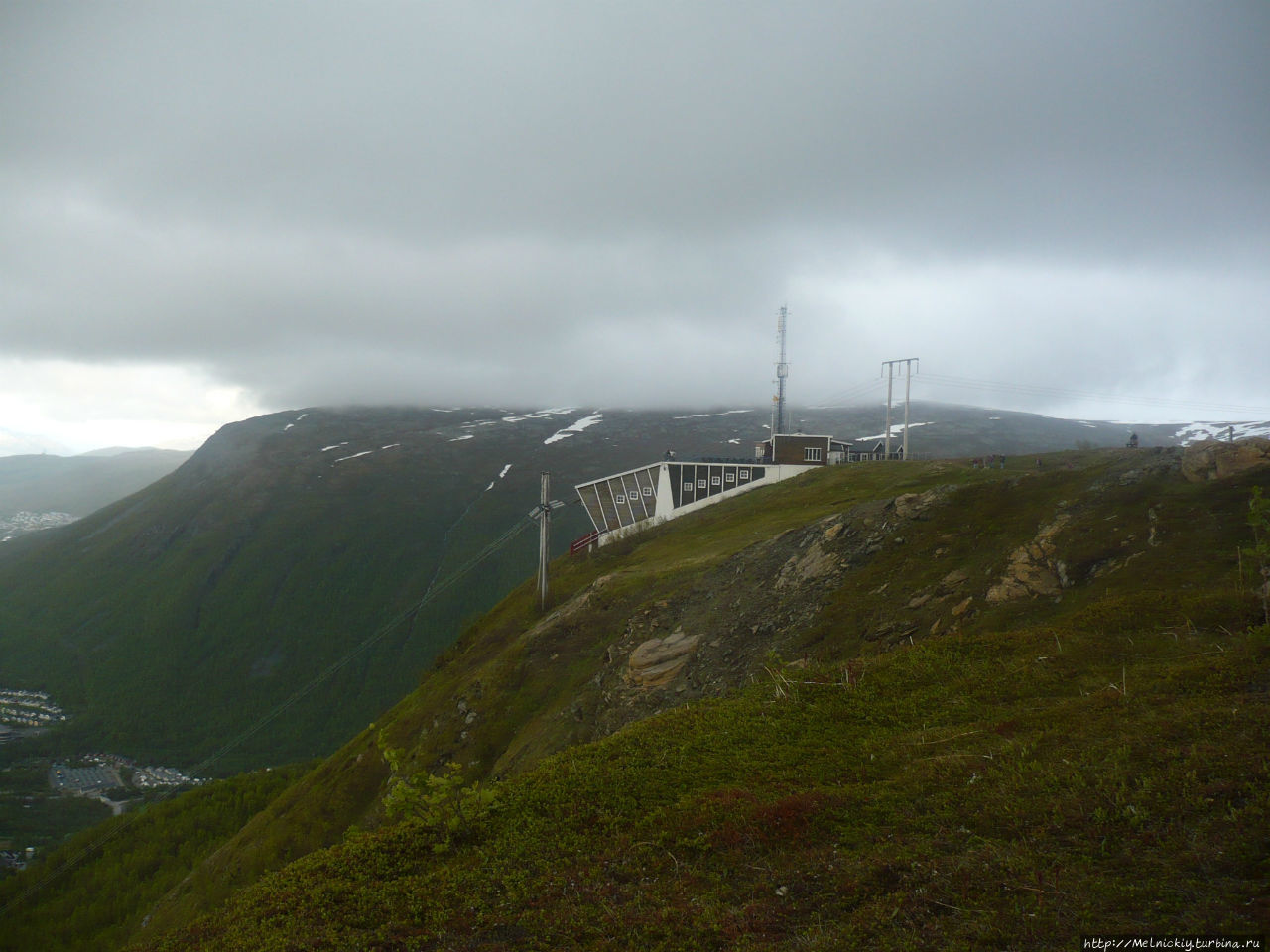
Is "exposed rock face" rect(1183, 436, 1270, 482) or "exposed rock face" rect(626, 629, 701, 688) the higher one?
"exposed rock face" rect(1183, 436, 1270, 482)

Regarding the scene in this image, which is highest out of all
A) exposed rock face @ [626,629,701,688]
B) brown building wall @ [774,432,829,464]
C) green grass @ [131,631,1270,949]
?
brown building wall @ [774,432,829,464]

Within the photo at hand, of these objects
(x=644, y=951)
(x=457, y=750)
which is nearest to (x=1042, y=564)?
(x=644, y=951)

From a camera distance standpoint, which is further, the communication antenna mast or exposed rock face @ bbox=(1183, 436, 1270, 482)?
the communication antenna mast

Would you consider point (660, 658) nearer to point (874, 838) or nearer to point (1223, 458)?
point (874, 838)

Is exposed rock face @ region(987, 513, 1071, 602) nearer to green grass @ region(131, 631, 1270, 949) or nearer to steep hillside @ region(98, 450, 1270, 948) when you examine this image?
steep hillside @ region(98, 450, 1270, 948)

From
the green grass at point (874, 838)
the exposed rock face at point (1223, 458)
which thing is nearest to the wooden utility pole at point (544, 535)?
the green grass at point (874, 838)

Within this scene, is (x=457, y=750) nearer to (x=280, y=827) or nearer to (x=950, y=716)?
(x=280, y=827)

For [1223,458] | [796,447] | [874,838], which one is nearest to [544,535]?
[1223,458]

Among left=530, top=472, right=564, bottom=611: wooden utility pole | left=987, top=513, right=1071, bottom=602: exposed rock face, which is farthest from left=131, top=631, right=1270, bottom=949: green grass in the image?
left=530, top=472, right=564, bottom=611: wooden utility pole
